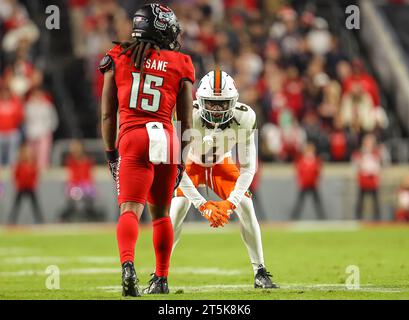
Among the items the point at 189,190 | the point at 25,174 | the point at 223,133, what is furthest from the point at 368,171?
the point at 189,190

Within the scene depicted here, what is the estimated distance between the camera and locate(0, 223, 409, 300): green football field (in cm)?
786

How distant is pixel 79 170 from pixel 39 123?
114cm

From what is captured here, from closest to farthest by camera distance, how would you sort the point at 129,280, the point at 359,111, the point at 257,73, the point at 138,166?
1. the point at 129,280
2. the point at 138,166
3. the point at 359,111
4. the point at 257,73

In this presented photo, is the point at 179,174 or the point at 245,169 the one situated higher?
the point at 245,169

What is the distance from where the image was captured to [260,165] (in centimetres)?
1878

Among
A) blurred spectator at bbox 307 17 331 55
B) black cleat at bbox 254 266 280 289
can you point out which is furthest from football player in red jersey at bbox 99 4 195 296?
blurred spectator at bbox 307 17 331 55

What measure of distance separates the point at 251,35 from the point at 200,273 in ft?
37.4

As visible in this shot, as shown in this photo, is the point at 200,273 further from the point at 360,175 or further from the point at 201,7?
the point at 201,7

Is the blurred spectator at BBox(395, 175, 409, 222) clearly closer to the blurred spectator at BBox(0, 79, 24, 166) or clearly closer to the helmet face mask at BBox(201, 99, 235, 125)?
the blurred spectator at BBox(0, 79, 24, 166)

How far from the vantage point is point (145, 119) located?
7180 mm

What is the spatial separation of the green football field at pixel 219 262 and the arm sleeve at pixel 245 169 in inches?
28.6

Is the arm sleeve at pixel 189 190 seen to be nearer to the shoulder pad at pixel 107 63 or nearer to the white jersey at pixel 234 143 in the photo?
the white jersey at pixel 234 143

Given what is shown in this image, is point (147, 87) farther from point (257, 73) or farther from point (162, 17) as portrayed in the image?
point (257, 73)
